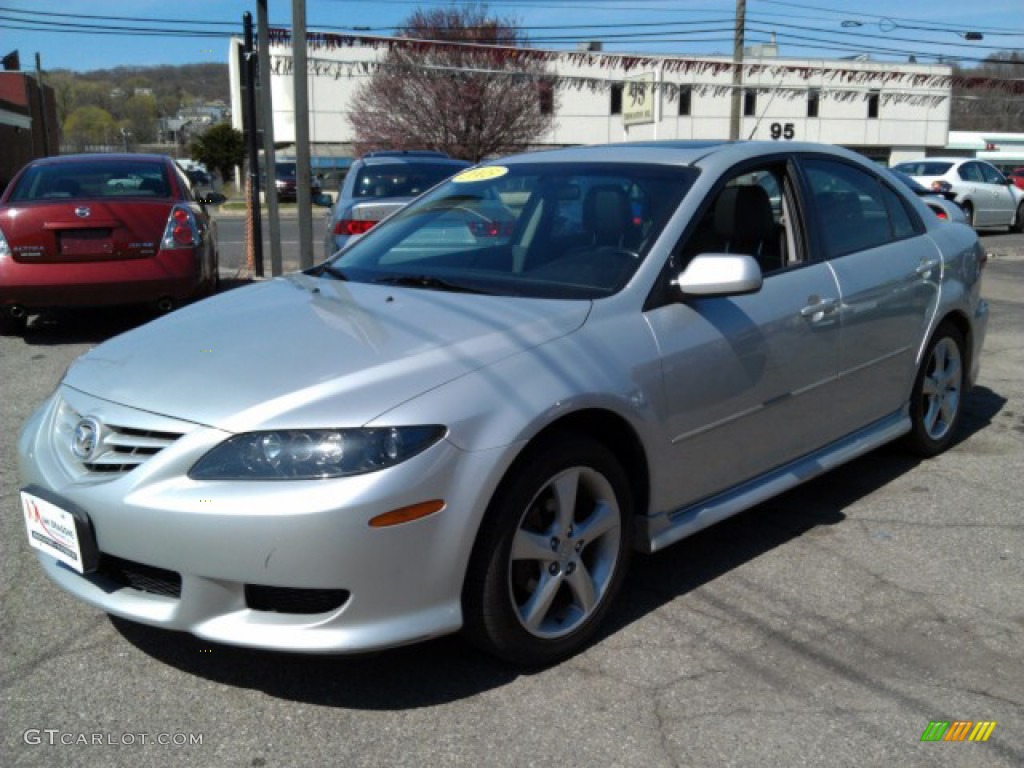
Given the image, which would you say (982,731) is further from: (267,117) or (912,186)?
(267,117)

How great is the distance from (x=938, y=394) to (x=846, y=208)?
125 centimetres

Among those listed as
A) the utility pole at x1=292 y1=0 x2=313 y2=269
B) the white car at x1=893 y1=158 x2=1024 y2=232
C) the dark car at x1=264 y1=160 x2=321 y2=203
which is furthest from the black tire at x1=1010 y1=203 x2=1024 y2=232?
the dark car at x1=264 y1=160 x2=321 y2=203

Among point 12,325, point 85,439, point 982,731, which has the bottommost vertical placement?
point 982,731

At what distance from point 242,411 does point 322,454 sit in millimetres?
270

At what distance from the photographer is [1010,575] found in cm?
389

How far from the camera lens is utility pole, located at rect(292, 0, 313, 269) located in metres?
11.0

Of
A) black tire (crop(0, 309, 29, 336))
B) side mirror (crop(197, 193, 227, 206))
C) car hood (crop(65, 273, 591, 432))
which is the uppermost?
side mirror (crop(197, 193, 227, 206))

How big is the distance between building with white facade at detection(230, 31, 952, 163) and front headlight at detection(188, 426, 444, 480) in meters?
43.2

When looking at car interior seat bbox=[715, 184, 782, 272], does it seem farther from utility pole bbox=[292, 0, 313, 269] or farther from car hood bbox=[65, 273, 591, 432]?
utility pole bbox=[292, 0, 313, 269]

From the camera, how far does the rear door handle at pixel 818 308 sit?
4.05m

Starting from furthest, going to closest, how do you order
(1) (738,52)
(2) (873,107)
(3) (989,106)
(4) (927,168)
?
(3) (989,106) → (2) (873,107) → (1) (738,52) → (4) (927,168)

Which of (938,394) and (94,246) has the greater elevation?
(94,246)

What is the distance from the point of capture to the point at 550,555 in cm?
310

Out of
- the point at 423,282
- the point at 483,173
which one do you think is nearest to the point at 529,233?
the point at 423,282
